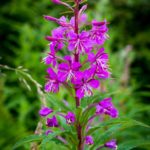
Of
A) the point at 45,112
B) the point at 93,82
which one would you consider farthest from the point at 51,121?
the point at 93,82

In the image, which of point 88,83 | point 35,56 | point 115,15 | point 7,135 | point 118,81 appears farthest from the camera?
point 115,15

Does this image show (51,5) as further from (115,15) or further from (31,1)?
(115,15)

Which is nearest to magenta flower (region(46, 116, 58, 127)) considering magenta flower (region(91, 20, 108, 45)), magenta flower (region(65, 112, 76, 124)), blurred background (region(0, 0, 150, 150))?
magenta flower (region(65, 112, 76, 124))

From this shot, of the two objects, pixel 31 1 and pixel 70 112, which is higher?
pixel 31 1

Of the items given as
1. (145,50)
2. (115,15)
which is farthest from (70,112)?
(115,15)

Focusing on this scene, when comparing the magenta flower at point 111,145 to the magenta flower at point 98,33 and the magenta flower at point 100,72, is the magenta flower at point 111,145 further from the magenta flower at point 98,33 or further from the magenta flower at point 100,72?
the magenta flower at point 98,33

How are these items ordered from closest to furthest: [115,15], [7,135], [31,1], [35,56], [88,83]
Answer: [88,83]
[7,135]
[35,56]
[31,1]
[115,15]

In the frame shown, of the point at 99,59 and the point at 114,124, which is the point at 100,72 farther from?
the point at 114,124
